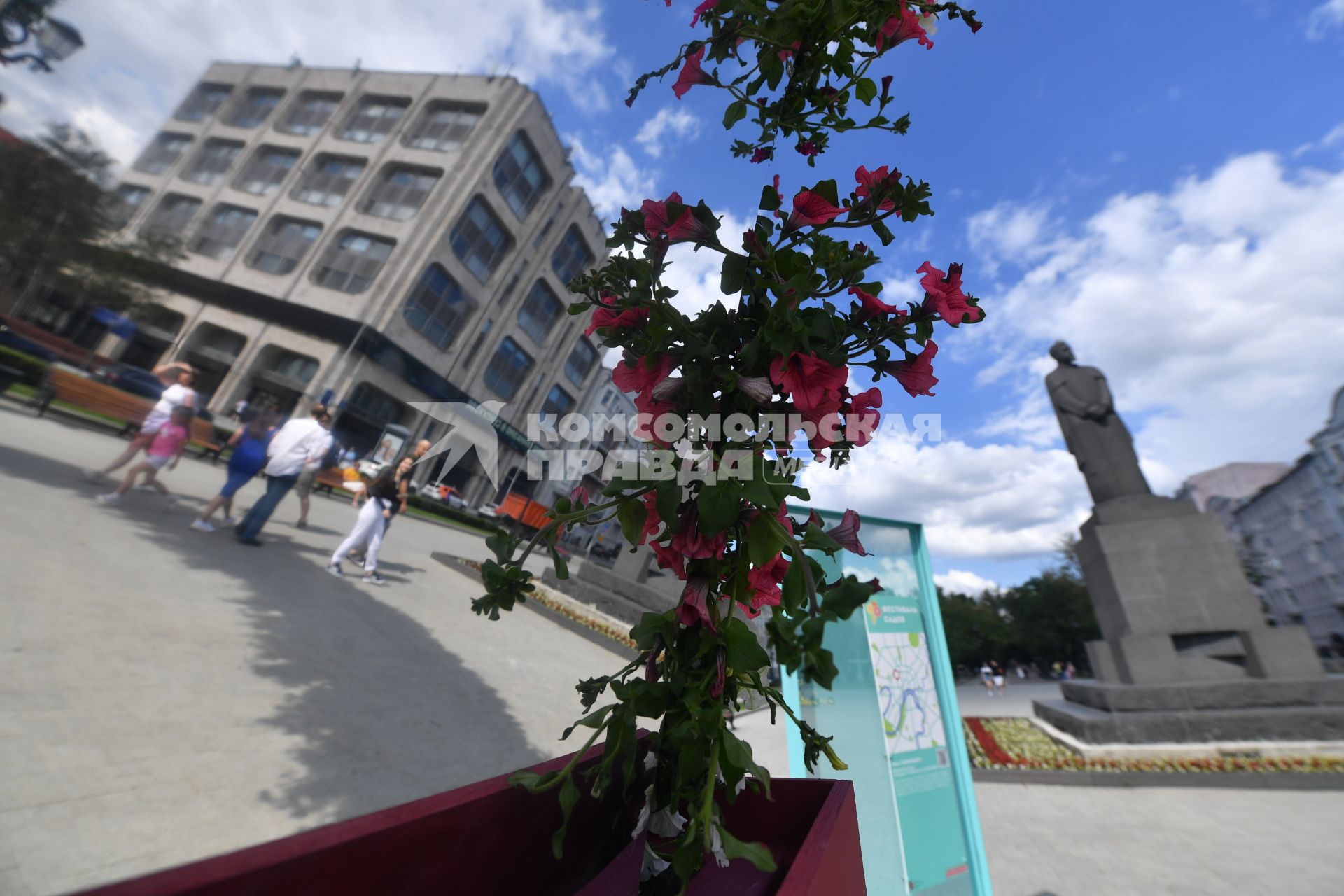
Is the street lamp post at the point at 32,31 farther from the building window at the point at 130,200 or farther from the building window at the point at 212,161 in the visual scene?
the building window at the point at 130,200

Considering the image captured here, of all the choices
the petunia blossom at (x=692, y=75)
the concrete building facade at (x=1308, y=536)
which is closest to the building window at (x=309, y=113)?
the petunia blossom at (x=692, y=75)

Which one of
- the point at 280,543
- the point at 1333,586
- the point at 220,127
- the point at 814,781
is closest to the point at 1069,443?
the point at 814,781

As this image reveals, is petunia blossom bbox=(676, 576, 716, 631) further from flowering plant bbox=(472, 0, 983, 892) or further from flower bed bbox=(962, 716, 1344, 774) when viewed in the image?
flower bed bbox=(962, 716, 1344, 774)

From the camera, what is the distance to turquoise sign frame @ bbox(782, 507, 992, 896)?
2740mm

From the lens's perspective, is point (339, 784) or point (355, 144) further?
point (355, 144)

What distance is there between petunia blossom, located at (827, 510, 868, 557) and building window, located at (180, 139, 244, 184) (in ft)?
138

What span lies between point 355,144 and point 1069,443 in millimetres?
35178

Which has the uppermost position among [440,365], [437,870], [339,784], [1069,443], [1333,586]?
[1333,586]

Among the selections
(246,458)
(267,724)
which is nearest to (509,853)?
(267,724)

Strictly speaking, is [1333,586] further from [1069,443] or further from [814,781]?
[814,781]

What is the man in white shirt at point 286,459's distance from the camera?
614 centimetres

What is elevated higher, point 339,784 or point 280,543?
point 280,543

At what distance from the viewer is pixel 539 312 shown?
34562mm

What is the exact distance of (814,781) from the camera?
3.64ft
